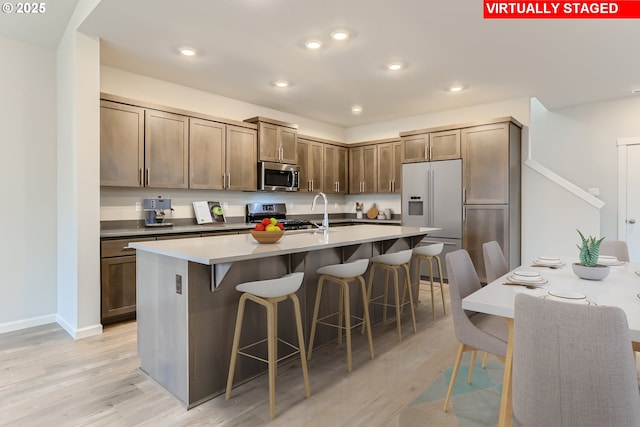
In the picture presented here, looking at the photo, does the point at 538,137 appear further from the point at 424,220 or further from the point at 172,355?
the point at 172,355

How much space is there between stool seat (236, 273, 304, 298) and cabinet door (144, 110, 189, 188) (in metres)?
2.47

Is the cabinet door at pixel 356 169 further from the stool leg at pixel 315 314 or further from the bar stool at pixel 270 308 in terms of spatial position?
the bar stool at pixel 270 308

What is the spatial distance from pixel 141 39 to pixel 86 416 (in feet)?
9.81

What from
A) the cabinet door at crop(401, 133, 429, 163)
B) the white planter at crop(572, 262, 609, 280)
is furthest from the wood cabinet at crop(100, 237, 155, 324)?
the cabinet door at crop(401, 133, 429, 163)

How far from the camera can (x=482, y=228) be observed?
492cm

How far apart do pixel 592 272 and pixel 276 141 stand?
160 inches

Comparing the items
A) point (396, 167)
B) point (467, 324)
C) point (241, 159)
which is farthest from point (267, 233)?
point (396, 167)

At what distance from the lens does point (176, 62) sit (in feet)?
12.5

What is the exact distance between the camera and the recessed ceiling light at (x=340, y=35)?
3.11m

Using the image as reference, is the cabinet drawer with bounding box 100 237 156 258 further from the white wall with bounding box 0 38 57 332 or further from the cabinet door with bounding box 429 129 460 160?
the cabinet door with bounding box 429 129 460 160

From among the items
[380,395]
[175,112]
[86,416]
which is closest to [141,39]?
[175,112]

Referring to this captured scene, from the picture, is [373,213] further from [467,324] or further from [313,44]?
[467,324]

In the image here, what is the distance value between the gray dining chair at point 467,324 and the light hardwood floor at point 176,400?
1.60 ft

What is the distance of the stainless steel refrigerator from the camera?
5.11 meters
